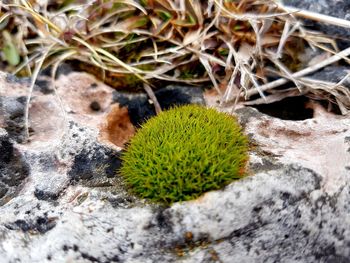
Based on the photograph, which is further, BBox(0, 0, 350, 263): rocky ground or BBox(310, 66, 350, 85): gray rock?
BBox(310, 66, 350, 85): gray rock

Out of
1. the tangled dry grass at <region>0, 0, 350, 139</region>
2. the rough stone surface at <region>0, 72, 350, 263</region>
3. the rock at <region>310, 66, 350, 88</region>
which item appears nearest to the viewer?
the rough stone surface at <region>0, 72, 350, 263</region>

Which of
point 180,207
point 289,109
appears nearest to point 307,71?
point 289,109

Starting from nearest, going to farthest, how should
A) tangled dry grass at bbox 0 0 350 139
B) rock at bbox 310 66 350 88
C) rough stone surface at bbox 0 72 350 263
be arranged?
rough stone surface at bbox 0 72 350 263 < rock at bbox 310 66 350 88 < tangled dry grass at bbox 0 0 350 139

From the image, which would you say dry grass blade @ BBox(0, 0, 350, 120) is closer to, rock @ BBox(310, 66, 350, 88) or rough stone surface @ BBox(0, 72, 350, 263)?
rock @ BBox(310, 66, 350, 88)

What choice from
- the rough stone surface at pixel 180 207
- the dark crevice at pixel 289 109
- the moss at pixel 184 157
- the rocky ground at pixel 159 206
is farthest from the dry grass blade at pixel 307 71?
the moss at pixel 184 157

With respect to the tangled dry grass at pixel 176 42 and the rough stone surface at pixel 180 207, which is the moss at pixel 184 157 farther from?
the tangled dry grass at pixel 176 42

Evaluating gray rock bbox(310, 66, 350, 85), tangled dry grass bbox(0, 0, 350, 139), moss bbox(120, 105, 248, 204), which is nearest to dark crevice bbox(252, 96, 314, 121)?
tangled dry grass bbox(0, 0, 350, 139)

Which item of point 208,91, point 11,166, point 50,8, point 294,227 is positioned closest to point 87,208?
point 11,166
